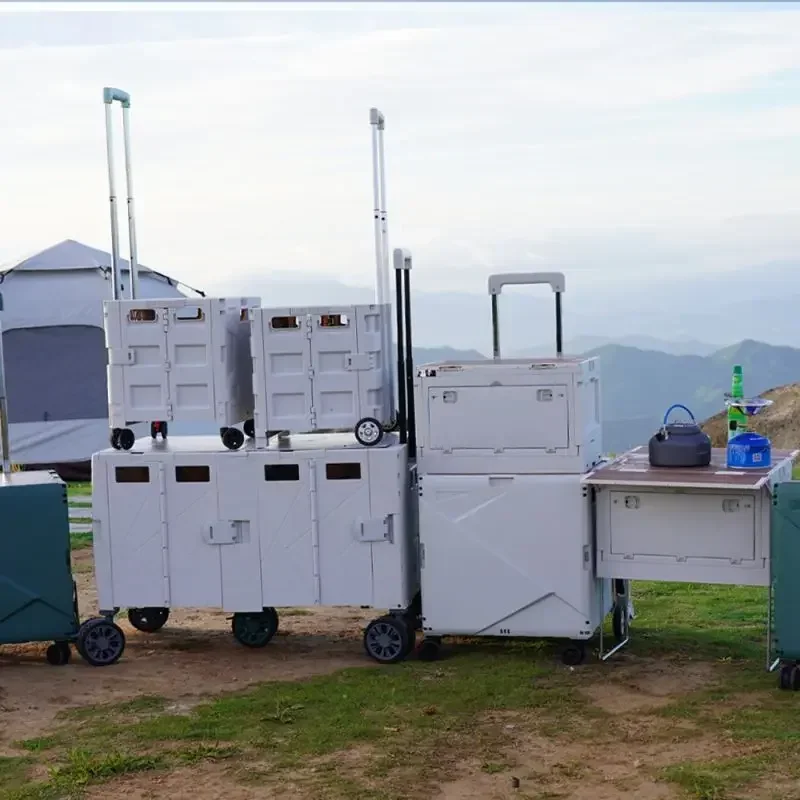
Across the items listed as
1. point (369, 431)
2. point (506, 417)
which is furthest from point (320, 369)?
point (506, 417)

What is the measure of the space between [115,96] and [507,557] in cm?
397

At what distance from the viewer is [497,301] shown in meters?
7.73

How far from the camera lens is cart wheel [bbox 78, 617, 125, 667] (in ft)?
24.6

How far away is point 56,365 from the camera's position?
15.8 meters

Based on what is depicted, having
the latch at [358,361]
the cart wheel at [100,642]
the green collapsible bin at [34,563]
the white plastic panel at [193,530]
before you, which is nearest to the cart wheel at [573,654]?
the latch at [358,361]

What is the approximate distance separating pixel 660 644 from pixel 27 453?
9.97m

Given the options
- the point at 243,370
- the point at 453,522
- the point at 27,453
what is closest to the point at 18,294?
the point at 27,453

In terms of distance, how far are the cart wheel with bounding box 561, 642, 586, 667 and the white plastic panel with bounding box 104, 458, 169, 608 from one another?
2.35 metres

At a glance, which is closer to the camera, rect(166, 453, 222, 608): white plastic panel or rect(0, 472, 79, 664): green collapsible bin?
rect(0, 472, 79, 664): green collapsible bin

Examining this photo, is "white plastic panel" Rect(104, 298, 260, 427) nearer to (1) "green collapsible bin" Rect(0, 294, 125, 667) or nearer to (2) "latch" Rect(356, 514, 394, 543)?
(1) "green collapsible bin" Rect(0, 294, 125, 667)

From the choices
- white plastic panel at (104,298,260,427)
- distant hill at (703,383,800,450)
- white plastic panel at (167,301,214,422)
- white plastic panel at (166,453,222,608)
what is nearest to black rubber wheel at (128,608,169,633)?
white plastic panel at (166,453,222,608)

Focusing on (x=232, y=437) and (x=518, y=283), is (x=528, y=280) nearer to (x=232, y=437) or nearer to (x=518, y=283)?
(x=518, y=283)

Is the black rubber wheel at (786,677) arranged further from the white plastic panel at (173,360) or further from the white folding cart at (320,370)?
the white plastic panel at (173,360)

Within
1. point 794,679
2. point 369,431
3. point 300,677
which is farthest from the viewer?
point 369,431
